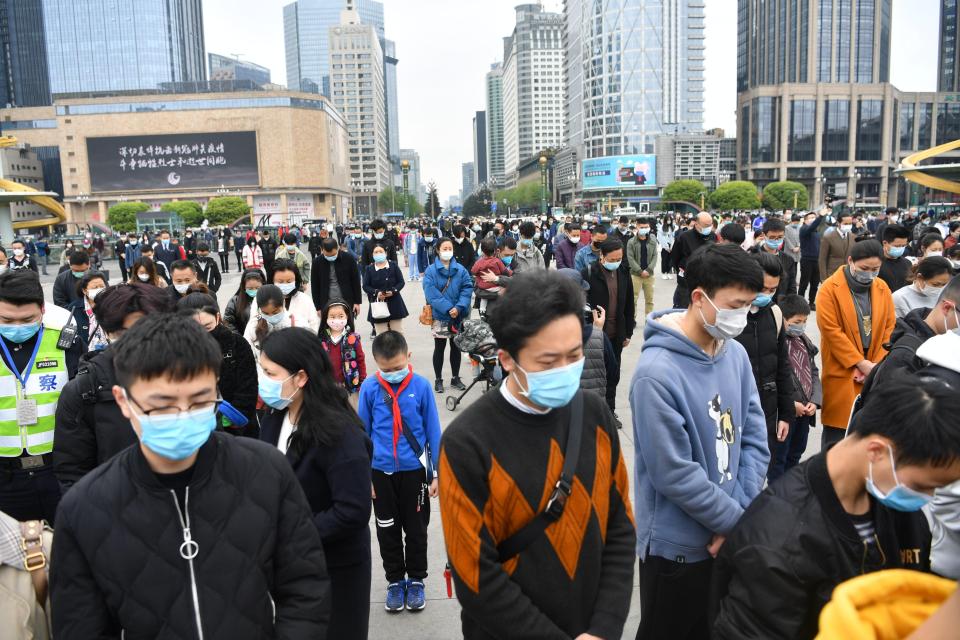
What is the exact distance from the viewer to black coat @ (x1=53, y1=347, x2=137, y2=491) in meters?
2.81

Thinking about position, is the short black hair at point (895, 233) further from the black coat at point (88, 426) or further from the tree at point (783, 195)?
the tree at point (783, 195)

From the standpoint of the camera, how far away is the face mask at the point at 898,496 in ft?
5.72

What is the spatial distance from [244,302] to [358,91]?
172 metres

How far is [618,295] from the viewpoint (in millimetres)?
7102

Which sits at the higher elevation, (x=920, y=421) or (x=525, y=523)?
(x=920, y=421)

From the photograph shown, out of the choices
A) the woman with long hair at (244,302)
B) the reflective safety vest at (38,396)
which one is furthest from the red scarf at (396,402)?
the woman with long hair at (244,302)

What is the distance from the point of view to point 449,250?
827 cm

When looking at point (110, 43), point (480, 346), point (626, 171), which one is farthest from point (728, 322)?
point (110, 43)

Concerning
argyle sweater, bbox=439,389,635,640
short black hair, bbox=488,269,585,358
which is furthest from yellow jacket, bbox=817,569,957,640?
short black hair, bbox=488,269,585,358

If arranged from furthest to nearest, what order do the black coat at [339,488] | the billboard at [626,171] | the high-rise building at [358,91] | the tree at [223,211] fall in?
the high-rise building at [358,91], the billboard at [626,171], the tree at [223,211], the black coat at [339,488]

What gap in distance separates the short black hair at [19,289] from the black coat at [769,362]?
13.0 ft

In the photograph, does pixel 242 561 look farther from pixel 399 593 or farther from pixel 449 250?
pixel 449 250

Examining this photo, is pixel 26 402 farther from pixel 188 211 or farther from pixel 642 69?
pixel 642 69

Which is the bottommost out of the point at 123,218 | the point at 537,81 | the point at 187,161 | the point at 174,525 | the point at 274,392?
the point at 174,525
